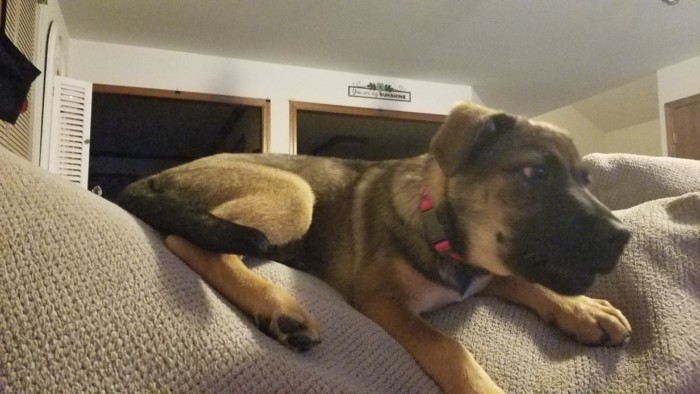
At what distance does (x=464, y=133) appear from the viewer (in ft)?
4.22

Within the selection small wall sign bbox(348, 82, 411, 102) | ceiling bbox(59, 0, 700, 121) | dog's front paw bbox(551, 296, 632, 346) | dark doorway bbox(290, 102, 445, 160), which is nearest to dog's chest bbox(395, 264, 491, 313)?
dog's front paw bbox(551, 296, 632, 346)

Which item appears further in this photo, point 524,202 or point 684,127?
point 684,127

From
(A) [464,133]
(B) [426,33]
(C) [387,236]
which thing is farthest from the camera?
(B) [426,33]

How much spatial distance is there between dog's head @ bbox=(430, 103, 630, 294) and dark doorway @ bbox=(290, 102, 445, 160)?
454 centimetres

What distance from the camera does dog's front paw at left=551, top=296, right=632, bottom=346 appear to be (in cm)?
110

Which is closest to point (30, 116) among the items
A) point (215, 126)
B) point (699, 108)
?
point (215, 126)

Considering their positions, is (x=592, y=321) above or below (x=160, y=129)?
below

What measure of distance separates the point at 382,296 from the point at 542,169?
45 centimetres

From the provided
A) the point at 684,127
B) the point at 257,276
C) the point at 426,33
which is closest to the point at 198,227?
the point at 257,276

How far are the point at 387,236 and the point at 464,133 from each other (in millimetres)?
311

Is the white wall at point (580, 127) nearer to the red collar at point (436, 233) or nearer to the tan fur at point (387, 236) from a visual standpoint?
the tan fur at point (387, 236)

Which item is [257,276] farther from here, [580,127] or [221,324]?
[580,127]

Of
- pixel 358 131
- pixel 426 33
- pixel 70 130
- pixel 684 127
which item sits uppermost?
pixel 426 33

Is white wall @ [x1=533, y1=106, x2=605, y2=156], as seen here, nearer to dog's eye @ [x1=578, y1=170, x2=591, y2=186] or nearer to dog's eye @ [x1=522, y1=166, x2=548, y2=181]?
dog's eye @ [x1=578, y1=170, x2=591, y2=186]
